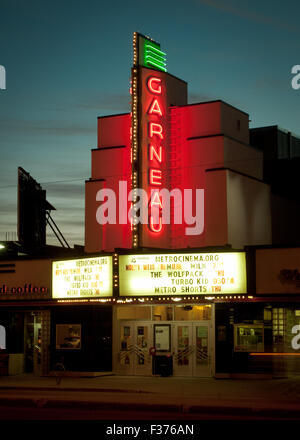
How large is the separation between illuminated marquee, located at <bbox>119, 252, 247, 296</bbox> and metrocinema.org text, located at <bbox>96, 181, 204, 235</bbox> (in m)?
1.96

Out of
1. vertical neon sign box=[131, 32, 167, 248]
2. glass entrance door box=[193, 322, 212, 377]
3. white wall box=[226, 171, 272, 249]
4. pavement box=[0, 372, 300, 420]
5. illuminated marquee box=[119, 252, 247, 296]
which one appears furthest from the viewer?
white wall box=[226, 171, 272, 249]

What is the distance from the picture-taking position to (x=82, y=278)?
2822cm

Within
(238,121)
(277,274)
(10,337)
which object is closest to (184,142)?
(238,121)

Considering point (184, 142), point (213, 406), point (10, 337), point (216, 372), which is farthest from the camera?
point (10, 337)

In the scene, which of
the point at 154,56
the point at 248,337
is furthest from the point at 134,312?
the point at 154,56

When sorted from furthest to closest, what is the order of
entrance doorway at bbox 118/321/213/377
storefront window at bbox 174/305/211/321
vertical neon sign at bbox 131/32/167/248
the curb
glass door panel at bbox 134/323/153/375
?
glass door panel at bbox 134/323/153/375, storefront window at bbox 174/305/211/321, entrance doorway at bbox 118/321/213/377, vertical neon sign at bbox 131/32/167/248, the curb

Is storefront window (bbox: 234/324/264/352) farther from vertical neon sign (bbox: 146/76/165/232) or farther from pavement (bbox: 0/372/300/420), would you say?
vertical neon sign (bbox: 146/76/165/232)

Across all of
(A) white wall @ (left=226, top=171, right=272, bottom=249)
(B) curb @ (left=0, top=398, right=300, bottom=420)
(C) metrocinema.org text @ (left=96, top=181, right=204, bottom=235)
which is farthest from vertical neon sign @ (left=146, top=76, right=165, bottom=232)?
(B) curb @ (left=0, top=398, right=300, bottom=420)

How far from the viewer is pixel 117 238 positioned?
30750mm

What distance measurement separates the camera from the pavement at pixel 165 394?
19.0 m

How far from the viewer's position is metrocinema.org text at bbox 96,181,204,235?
27.6m

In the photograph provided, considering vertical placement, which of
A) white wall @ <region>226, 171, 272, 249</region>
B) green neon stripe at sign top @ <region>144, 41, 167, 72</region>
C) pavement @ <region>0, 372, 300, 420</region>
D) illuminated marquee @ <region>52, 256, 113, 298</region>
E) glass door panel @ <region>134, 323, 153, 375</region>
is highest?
green neon stripe at sign top @ <region>144, 41, 167, 72</region>
